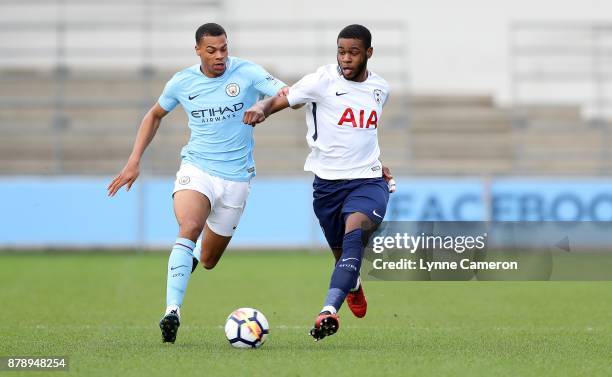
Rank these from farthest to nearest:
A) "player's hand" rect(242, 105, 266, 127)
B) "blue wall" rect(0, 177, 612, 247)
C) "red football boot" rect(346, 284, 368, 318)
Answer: "blue wall" rect(0, 177, 612, 247) < "red football boot" rect(346, 284, 368, 318) < "player's hand" rect(242, 105, 266, 127)

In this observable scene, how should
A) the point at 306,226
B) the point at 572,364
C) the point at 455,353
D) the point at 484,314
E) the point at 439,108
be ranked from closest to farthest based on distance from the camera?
the point at 572,364 < the point at 455,353 < the point at 484,314 < the point at 306,226 < the point at 439,108

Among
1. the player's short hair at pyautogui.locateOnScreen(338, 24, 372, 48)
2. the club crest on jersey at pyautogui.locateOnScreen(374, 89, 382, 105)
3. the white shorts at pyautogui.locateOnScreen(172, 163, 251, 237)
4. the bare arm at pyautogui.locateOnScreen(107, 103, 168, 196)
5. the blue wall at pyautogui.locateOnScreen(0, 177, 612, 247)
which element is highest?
the player's short hair at pyautogui.locateOnScreen(338, 24, 372, 48)

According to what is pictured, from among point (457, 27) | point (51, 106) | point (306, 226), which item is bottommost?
point (306, 226)

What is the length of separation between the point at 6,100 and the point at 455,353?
1666 cm

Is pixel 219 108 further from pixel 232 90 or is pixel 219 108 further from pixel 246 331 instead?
pixel 246 331

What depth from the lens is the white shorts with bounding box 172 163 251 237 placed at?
325 inches

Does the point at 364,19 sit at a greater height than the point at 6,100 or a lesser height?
greater

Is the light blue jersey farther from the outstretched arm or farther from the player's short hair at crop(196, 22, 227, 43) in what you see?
the outstretched arm

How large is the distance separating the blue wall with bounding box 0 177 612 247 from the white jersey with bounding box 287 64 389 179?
1020cm

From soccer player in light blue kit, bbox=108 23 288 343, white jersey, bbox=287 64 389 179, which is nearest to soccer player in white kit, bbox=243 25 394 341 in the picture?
white jersey, bbox=287 64 389 179

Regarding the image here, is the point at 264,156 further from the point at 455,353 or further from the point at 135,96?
the point at 455,353

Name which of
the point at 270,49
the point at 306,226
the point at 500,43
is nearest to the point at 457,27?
the point at 500,43

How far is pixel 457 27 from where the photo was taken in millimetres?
22625

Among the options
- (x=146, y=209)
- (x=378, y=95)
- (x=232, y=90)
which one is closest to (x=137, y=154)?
(x=232, y=90)
